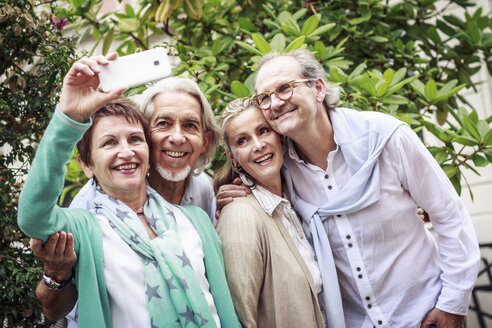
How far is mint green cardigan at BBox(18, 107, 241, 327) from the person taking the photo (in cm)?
152

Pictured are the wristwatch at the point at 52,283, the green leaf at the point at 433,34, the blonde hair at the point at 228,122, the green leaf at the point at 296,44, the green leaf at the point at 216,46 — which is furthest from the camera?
the green leaf at the point at 433,34

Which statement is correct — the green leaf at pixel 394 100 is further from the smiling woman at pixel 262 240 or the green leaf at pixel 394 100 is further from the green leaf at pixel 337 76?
the smiling woman at pixel 262 240

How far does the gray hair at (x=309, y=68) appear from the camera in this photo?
8.67 ft

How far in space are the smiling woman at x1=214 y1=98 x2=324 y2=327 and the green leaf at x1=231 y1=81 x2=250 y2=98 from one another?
0.26 metres

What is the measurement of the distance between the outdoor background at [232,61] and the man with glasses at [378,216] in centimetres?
40

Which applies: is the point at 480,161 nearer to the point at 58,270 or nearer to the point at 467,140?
the point at 467,140

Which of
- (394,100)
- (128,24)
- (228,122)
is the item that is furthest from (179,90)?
(128,24)

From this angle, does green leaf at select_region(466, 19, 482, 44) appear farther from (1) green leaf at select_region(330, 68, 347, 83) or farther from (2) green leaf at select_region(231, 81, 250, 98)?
(2) green leaf at select_region(231, 81, 250, 98)

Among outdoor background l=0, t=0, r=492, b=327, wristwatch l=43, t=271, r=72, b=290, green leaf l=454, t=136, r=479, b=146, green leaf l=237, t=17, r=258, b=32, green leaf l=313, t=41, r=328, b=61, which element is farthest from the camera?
green leaf l=237, t=17, r=258, b=32

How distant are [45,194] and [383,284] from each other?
5.75 feet

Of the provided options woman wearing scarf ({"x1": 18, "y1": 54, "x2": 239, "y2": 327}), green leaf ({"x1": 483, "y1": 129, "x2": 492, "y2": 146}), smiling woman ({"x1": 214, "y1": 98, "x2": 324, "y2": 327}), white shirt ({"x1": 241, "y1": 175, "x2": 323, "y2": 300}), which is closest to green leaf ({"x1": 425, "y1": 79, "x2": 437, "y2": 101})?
green leaf ({"x1": 483, "y1": 129, "x2": 492, "y2": 146})

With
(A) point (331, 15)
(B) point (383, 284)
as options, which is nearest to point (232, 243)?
(B) point (383, 284)

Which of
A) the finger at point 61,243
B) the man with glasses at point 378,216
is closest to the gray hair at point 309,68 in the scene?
the man with glasses at point 378,216

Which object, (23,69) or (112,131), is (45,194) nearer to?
(112,131)
